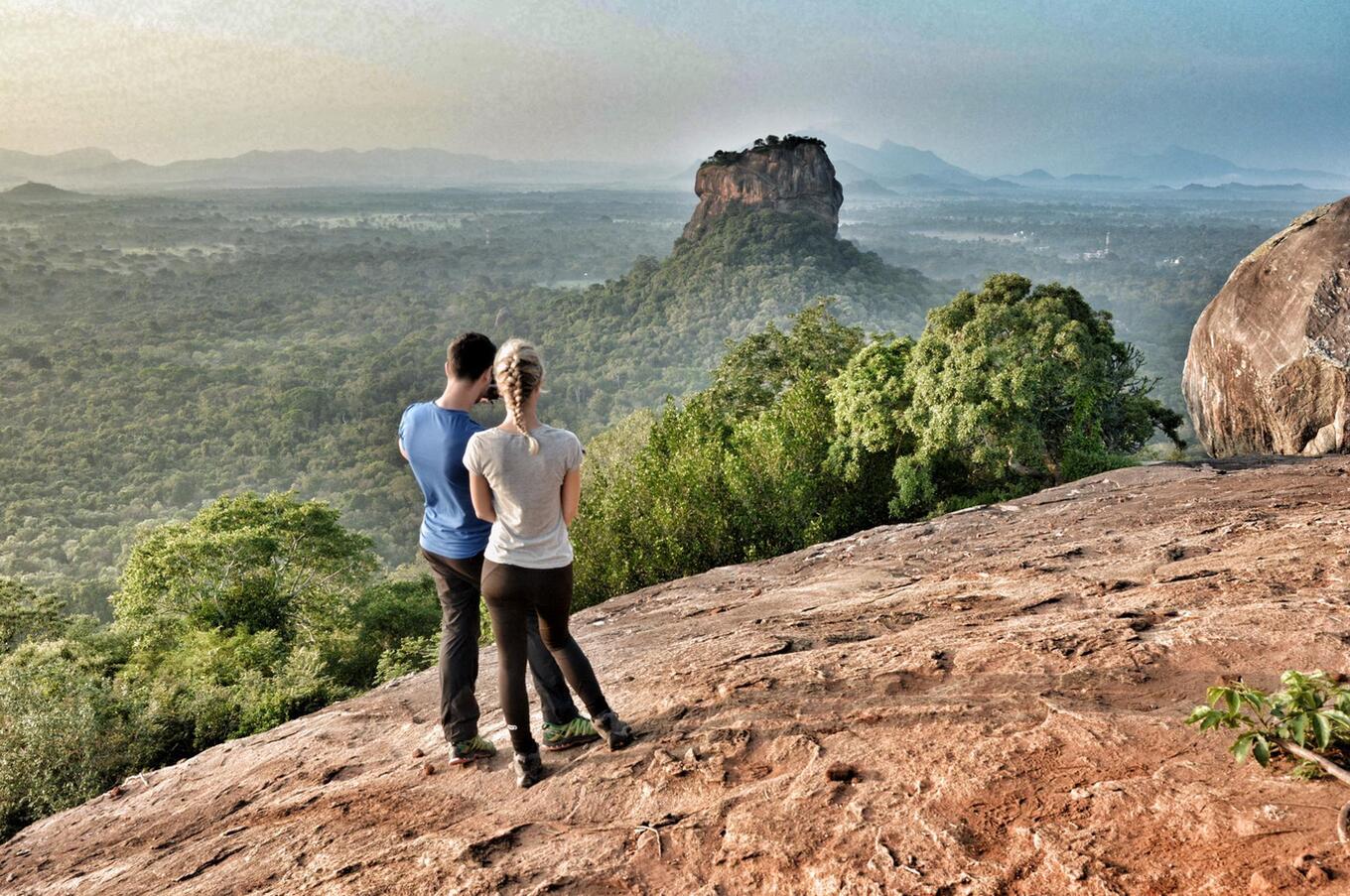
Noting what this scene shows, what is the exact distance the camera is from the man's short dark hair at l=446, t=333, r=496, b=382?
4.72m

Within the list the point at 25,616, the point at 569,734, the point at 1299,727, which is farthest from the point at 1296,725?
the point at 25,616

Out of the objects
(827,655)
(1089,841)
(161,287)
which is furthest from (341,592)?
(161,287)

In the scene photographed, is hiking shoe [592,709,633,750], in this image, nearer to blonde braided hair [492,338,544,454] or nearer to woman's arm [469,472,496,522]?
woman's arm [469,472,496,522]

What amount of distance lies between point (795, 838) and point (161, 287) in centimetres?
20796

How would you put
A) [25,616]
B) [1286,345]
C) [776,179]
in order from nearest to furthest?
[1286,345], [25,616], [776,179]

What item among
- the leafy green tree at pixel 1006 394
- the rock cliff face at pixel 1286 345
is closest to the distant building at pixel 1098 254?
the leafy green tree at pixel 1006 394

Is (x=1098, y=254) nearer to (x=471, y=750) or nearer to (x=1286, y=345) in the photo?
(x=1286, y=345)

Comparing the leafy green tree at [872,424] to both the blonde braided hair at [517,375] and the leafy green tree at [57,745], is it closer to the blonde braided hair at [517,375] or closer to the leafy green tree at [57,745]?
the leafy green tree at [57,745]

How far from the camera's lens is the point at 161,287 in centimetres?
17712

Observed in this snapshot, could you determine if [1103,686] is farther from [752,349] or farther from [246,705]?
[752,349]

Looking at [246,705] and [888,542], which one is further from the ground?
[888,542]

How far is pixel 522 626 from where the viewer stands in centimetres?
468

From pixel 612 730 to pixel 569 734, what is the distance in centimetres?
30

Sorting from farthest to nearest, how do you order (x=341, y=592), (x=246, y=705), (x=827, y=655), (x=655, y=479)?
(x=341, y=592) → (x=655, y=479) → (x=246, y=705) → (x=827, y=655)
